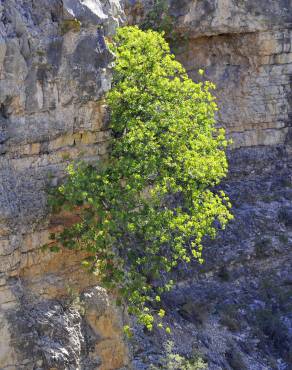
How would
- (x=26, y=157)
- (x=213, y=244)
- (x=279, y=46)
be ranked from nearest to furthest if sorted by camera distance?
1. (x=26, y=157)
2. (x=213, y=244)
3. (x=279, y=46)

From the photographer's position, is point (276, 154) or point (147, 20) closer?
point (147, 20)

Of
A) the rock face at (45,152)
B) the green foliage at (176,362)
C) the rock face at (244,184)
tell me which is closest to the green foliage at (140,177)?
the rock face at (45,152)

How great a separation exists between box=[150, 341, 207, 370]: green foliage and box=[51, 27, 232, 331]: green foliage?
5.97 feet

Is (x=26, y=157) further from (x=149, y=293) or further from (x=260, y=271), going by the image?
(x=260, y=271)

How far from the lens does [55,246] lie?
54.3 feet

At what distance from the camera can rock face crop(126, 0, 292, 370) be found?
66.6ft

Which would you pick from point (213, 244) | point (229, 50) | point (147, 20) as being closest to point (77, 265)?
point (213, 244)

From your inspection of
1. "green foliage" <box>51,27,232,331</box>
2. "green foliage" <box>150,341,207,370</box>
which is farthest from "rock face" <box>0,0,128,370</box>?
"green foliage" <box>150,341,207,370</box>

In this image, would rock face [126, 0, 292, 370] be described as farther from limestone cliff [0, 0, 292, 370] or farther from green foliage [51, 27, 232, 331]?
green foliage [51, 27, 232, 331]

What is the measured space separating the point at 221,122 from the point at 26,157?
9.50 meters

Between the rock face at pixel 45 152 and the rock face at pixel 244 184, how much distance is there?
11.7 ft

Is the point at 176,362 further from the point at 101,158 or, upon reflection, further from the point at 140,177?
the point at 101,158

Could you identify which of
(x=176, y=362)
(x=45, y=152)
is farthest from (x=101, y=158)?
(x=176, y=362)

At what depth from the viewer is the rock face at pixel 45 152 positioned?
15.7m
